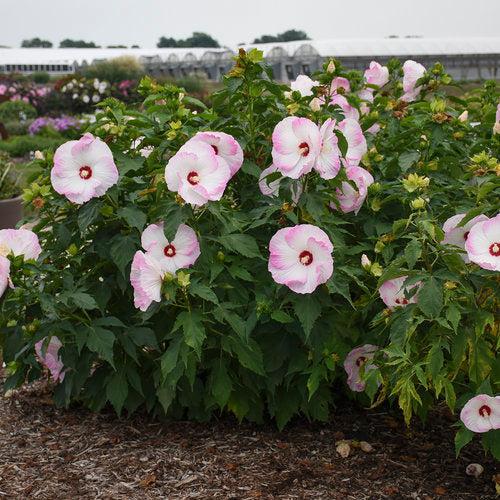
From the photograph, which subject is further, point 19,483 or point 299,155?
point 19,483

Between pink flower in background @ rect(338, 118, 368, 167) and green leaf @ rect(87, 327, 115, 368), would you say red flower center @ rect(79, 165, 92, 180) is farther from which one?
pink flower in background @ rect(338, 118, 368, 167)

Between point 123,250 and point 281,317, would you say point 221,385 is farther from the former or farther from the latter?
point 123,250

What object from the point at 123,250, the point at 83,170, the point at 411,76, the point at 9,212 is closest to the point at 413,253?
the point at 123,250

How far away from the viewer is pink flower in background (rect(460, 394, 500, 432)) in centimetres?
264

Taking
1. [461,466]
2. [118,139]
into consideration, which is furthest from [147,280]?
[461,466]

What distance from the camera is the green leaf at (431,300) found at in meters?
2.50

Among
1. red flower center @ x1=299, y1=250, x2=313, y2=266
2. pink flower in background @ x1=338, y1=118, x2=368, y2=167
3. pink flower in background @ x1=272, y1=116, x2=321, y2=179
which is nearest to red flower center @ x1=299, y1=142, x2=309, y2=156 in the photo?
pink flower in background @ x1=272, y1=116, x2=321, y2=179

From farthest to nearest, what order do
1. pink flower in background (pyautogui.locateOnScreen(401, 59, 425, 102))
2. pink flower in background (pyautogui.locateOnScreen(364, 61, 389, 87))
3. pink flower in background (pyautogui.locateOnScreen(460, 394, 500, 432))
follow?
pink flower in background (pyautogui.locateOnScreen(364, 61, 389, 87)) → pink flower in background (pyautogui.locateOnScreen(401, 59, 425, 102)) → pink flower in background (pyautogui.locateOnScreen(460, 394, 500, 432))

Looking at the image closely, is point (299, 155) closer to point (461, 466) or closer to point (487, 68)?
point (461, 466)

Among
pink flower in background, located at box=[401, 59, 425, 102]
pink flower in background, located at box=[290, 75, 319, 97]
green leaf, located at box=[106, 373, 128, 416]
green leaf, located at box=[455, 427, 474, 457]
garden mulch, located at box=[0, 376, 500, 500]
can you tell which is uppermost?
pink flower in background, located at box=[401, 59, 425, 102]

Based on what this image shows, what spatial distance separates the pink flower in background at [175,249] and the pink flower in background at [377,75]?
4.81ft

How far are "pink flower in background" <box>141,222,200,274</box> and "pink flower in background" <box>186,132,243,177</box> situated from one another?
267 mm

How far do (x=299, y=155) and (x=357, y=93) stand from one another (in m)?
1.27

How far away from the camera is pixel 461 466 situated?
3154 mm
